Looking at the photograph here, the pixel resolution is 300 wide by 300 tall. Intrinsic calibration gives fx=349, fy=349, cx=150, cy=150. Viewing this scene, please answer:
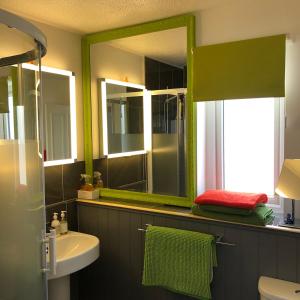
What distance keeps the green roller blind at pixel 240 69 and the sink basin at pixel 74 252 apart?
1.19m

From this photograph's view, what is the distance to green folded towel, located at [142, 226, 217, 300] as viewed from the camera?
2049mm

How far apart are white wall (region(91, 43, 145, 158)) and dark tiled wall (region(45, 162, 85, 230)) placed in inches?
9.1

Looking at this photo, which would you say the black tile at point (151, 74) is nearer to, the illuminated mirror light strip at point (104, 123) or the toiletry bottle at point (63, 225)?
the illuminated mirror light strip at point (104, 123)

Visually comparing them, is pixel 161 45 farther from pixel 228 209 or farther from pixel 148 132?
pixel 228 209

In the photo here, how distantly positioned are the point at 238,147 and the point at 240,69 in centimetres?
57

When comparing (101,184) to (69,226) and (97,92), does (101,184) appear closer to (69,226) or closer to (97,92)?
(69,226)

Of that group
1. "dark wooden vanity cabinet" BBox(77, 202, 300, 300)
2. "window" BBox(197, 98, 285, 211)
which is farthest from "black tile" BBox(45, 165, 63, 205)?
"window" BBox(197, 98, 285, 211)

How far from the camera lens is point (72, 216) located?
8.89ft

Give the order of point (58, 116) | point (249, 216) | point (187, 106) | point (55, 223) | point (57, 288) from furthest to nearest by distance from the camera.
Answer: point (58, 116), point (55, 223), point (187, 106), point (57, 288), point (249, 216)

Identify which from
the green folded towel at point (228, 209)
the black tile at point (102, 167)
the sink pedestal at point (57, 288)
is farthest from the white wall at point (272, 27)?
the sink pedestal at point (57, 288)

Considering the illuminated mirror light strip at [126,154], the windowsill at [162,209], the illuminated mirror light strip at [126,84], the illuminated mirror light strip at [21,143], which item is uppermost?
the illuminated mirror light strip at [126,84]

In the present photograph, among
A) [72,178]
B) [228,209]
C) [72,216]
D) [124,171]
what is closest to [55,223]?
[72,216]

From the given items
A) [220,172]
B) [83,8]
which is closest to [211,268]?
[220,172]

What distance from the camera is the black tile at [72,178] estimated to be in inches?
104
